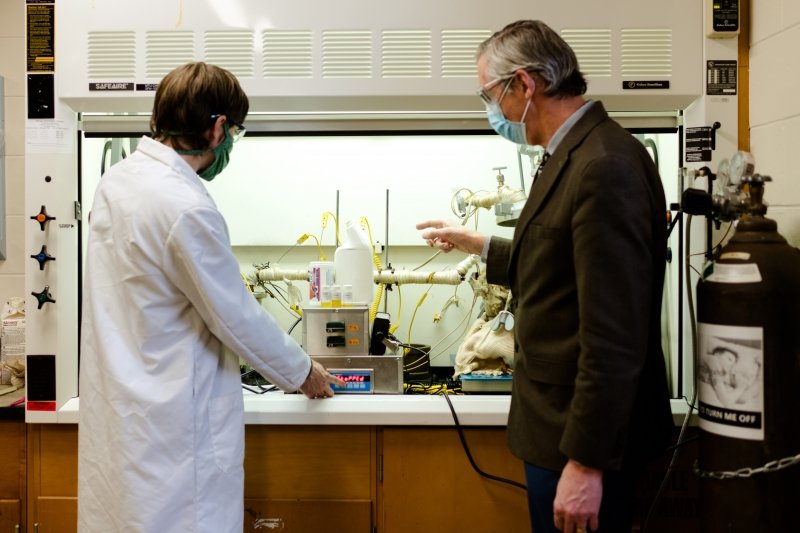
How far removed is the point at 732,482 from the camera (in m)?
1.12

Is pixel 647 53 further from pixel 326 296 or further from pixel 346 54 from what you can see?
pixel 326 296

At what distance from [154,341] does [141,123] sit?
0.98 metres

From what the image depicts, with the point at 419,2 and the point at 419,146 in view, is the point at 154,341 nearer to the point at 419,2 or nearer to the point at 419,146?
the point at 419,2

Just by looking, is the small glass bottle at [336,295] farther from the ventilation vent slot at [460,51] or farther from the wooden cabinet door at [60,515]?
the wooden cabinet door at [60,515]

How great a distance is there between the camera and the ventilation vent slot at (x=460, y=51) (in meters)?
1.62

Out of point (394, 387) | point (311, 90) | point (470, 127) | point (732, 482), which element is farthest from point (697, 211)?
point (311, 90)

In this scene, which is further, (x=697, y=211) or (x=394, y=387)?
(x=394, y=387)

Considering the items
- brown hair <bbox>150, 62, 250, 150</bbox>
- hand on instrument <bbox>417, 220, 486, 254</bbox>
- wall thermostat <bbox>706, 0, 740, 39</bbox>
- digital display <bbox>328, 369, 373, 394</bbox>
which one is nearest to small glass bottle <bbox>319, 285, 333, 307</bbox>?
digital display <bbox>328, 369, 373, 394</bbox>

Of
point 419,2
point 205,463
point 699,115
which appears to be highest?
point 419,2

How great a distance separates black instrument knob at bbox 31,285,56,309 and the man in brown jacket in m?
1.34

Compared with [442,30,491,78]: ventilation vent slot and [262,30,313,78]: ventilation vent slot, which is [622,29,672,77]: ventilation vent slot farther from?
[262,30,313,78]: ventilation vent slot

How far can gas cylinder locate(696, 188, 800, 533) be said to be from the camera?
3.54 ft

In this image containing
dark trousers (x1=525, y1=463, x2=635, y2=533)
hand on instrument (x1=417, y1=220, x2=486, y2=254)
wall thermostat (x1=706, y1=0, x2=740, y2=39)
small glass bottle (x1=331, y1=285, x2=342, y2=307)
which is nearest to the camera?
dark trousers (x1=525, y1=463, x2=635, y2=533)

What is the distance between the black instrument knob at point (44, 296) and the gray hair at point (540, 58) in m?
1.40
